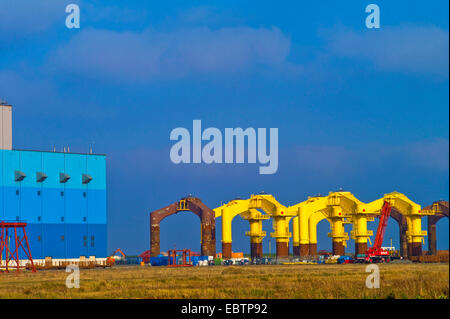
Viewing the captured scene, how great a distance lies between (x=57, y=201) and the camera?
91312 mm

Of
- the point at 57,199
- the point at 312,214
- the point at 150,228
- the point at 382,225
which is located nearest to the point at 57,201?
the point at 57,199

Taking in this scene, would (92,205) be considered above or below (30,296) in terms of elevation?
above

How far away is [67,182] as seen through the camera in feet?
303

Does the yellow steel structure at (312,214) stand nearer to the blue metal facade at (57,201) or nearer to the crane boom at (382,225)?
the crane boom at (382,225)

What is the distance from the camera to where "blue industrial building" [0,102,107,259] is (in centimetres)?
8731

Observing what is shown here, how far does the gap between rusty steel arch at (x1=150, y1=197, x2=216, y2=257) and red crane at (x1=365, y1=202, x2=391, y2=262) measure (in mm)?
25586

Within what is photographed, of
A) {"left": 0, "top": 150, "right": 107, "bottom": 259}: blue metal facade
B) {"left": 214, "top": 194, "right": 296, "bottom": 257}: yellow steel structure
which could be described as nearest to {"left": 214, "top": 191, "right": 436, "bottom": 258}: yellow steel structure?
{"left": 214, "top": 194, "right": 296, "bottom": 257}: yellow steel structure

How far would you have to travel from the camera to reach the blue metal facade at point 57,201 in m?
87.3

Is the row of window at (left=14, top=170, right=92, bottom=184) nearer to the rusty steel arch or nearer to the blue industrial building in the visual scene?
the blue industrial building

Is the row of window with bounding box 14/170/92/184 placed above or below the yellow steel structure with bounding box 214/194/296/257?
above

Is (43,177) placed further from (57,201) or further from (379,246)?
(379,246)
